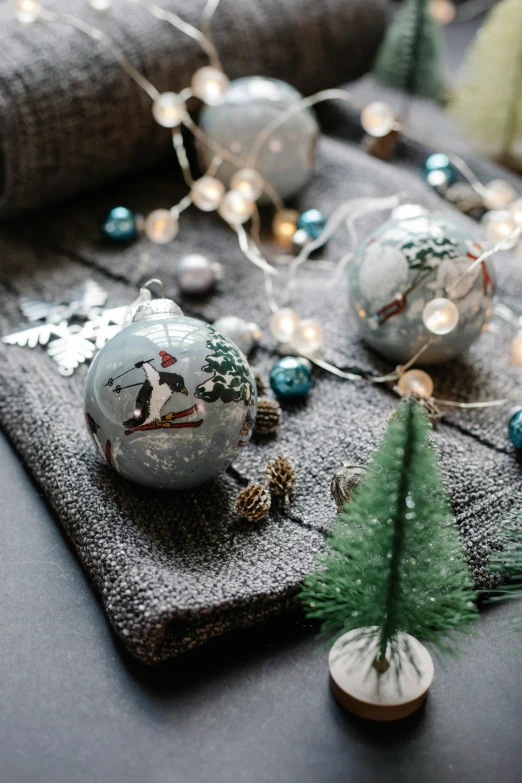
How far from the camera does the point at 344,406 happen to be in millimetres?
701

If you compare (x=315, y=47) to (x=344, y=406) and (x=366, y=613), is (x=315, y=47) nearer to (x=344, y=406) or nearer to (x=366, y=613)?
(x=344, y=406)

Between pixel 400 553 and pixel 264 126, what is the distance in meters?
0.57

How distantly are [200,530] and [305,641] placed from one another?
105mm

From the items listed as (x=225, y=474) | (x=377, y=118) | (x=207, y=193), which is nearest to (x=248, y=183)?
(x=207, y=193)

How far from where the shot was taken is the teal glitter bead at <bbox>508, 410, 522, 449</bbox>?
2.15ft

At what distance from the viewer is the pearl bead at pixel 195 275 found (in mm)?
822

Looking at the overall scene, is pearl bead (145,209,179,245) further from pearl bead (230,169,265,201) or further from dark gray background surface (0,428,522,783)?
dark gray background surface (0,428,522,783)

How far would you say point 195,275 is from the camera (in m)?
0.82

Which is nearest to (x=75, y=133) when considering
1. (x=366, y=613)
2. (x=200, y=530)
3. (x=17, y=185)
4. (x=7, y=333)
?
(x=17, y=185)

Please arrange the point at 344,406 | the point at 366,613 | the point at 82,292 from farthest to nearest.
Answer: the point at 82,292
the point at 344,406
the point at 366,613

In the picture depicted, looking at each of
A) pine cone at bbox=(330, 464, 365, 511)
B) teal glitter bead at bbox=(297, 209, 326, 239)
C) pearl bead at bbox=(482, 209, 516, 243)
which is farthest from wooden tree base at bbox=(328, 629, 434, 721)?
teal glitter bead at bbox=(297, 209, 326, 239)

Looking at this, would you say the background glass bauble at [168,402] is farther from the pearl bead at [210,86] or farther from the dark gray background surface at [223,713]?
the pearl bead at [210,86]

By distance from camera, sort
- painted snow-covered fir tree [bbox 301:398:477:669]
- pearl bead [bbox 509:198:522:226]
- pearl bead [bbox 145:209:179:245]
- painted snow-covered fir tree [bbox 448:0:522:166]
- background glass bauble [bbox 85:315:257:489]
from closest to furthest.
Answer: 1. painted snow-covered fir tree [bbox 301:398:477:669]
2. background glass bauble [bbox 85:315:257:489]
3. pearl bead [bbox 509:198:522:226]
4. pearl bead [bbox 145:209:179:245]
5. painted snow-covered fir tree [bbox 448:0:522:166]

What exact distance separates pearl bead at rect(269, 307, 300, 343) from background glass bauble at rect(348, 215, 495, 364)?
2.2 inches
